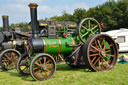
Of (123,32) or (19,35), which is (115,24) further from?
(19,35)

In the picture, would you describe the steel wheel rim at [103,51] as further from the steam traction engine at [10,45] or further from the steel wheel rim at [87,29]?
the steam traction engine at [10,45]

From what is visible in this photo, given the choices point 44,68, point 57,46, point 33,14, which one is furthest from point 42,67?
point 33,14

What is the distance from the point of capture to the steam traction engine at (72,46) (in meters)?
5.29

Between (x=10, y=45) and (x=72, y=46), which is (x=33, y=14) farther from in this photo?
(x=10, y=45)

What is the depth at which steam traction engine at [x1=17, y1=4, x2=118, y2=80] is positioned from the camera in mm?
5289

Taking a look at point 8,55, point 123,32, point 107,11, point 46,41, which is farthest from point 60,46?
point 107,11

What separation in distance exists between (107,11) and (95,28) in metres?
28.1

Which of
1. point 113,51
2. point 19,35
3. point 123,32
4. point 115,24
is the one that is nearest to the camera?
point 113,51

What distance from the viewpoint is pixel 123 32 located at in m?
12.8

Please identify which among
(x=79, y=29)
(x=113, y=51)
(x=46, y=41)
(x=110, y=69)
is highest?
(x=79, y=29)

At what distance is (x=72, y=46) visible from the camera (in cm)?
595

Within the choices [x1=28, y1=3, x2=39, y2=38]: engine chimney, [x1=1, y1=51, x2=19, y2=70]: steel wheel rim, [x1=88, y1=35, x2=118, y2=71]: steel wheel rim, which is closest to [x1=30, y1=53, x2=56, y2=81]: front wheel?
[x1=28, y1=3, x2=39, y2=38]: engine chimney

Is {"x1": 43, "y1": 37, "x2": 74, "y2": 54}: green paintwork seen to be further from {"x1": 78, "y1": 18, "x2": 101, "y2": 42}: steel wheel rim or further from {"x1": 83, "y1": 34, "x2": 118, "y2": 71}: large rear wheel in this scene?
{"x1": 83, "y1": 34, "x2": 118, "y2": 71}: large rear wheel

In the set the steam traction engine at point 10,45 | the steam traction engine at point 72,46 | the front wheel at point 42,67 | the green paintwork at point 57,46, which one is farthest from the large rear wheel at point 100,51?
the steam traction engine at point 10,45
